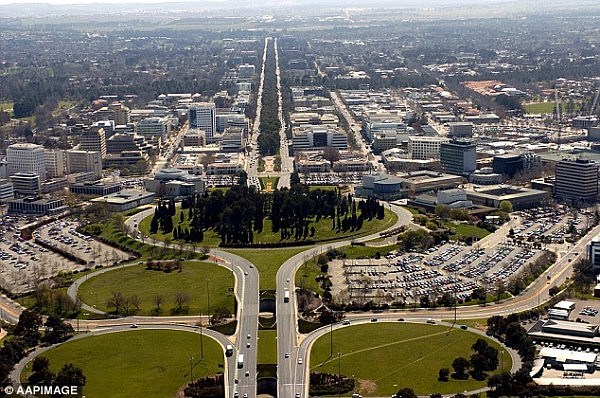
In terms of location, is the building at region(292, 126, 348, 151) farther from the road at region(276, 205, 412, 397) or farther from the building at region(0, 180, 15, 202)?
the road at region(276, 205, 412, 397)

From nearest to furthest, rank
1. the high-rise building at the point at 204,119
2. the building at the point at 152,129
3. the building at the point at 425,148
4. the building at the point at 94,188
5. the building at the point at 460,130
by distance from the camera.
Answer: the building at the point at 94,188 → the building at the point at 425,148 → the building at the point at 460,130 → the building at the point at 152,129 → the high-rise building at the point at 204,119

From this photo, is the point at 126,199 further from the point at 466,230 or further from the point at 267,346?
the point at 267,346

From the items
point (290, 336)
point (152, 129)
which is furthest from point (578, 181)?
point (152, 129)

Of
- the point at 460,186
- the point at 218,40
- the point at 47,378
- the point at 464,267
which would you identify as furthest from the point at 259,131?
the point at 218,40

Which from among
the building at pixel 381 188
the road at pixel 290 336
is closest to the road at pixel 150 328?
the road at pixel 290 336

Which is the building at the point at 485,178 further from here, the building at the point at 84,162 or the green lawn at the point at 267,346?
the green lawn at the point at 267,346

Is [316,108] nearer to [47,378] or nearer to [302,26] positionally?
[47,378]
